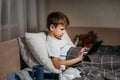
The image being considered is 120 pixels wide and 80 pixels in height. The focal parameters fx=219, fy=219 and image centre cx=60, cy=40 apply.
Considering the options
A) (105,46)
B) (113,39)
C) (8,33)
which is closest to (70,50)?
(8,33)

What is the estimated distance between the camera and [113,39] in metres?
2.61

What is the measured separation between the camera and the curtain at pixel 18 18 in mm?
1746

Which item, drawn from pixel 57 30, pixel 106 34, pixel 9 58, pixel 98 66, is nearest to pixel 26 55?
pixel 9 58

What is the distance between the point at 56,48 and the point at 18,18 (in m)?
0.49

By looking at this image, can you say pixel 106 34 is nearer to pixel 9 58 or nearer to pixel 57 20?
pixel 57 20

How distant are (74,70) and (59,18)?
18.7 inches

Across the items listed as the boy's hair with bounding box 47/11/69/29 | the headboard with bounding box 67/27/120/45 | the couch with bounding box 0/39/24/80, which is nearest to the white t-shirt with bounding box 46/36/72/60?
the boy's hair with bounding box 47/11/69/29

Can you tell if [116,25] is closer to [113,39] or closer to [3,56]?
[113,39]

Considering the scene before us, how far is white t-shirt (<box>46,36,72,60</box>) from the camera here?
1736 millimetres

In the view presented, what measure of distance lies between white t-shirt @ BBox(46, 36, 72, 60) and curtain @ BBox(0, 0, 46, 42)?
0.33 meters

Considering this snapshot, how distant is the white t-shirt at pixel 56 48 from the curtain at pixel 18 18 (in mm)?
330

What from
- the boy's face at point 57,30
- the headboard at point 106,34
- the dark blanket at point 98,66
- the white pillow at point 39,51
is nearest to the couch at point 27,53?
the white pillow at point 39,51

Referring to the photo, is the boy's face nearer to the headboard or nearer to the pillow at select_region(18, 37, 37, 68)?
the pillow at select_region(18, 37, 37, 68)

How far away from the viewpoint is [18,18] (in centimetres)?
198
